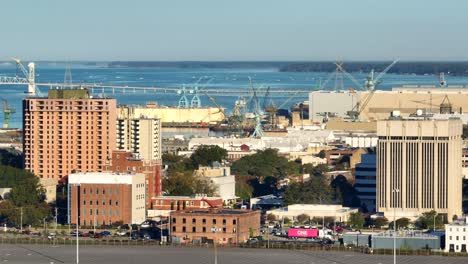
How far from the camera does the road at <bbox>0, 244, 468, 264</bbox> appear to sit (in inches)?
2015

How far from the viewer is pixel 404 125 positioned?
203 feet

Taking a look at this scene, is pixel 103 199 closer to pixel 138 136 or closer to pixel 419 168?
pixel 419 168

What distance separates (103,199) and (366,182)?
10245 mm

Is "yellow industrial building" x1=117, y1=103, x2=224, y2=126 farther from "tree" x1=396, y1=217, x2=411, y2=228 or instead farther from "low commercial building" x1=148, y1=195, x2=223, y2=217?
"tree" x1=396, y1=217, x2=411, y2=228

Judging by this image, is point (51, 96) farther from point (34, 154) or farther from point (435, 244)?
point (435, 244)

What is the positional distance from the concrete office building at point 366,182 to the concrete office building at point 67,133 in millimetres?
9005

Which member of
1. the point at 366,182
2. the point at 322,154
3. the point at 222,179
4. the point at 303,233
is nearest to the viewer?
the point at 303,233

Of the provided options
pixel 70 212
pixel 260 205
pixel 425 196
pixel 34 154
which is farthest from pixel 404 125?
pixel 34 154

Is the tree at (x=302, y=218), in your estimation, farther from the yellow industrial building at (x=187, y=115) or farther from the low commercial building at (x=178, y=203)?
the yellow industrial building at (x=187, y=115)

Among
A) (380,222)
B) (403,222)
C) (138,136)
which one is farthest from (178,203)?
(138,136)

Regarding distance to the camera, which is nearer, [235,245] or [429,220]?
[235,245]

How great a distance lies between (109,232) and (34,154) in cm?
1198

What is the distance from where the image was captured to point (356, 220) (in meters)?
60.5

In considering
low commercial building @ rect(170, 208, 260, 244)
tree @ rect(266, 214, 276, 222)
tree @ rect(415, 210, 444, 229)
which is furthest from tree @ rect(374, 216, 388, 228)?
low commercial building @ rect(170, 208, 260, 244)
